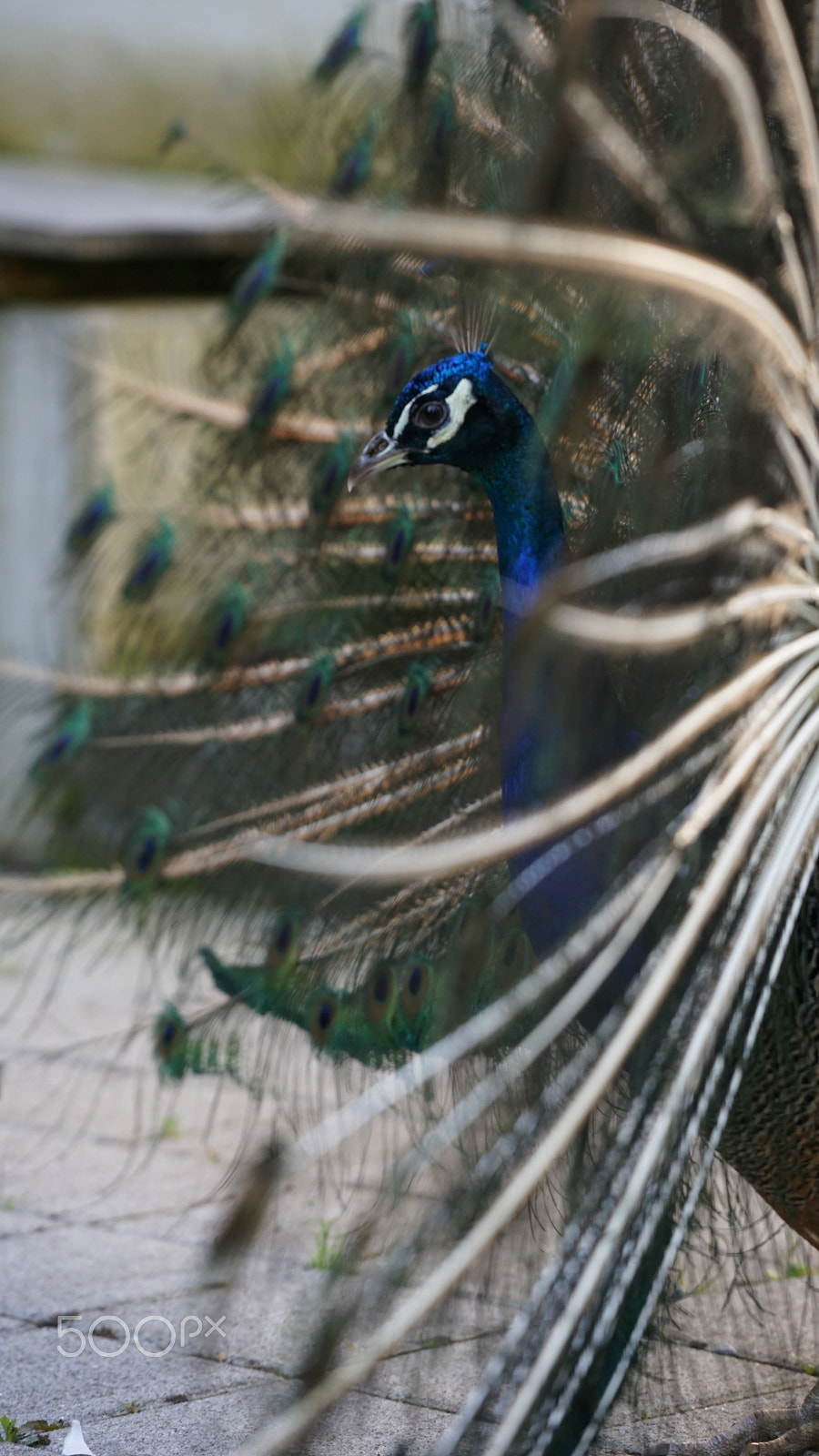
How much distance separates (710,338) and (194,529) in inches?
34.7

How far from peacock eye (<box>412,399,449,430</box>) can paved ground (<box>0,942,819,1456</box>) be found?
57 centimetres

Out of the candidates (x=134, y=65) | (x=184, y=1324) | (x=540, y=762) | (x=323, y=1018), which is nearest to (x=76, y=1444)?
(x=184, y=1324)

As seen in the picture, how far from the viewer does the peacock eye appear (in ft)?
4.28

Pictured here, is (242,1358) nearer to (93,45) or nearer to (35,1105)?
(35,1105)

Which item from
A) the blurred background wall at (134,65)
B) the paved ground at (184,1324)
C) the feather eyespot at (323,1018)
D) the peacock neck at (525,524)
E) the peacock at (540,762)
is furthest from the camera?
the blurred background wall at (134,65)

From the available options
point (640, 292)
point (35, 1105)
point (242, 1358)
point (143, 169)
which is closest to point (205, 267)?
point (143, 169)

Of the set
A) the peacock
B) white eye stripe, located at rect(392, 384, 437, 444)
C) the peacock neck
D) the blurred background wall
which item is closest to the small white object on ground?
the peacock

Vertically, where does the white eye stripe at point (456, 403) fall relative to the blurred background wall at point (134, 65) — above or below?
below

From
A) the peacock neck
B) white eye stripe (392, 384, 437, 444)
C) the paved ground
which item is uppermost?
white eye stripe (392, 384, 437, 444)

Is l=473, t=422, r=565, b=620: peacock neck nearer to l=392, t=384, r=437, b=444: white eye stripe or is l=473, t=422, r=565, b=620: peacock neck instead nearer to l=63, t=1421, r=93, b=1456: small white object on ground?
l=392, t=384, r=437, b=444: white eye stripe

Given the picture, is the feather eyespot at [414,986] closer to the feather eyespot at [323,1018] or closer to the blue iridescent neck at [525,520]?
the feather eyespot at [323,1018]

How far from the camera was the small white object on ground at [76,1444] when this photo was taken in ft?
4.20

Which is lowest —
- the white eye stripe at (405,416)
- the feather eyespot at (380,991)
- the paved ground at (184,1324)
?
the paved ground at (184,1324)

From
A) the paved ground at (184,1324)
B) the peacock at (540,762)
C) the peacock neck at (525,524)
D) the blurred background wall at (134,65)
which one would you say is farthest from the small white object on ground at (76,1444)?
the blurred background wall at (134,65)
